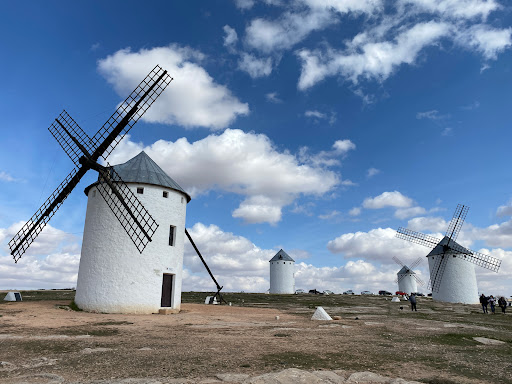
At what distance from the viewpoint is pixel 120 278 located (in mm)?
20594

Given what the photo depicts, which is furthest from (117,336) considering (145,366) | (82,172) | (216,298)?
(216,298)

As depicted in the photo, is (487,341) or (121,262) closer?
(487,341)

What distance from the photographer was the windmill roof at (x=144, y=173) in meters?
22.1

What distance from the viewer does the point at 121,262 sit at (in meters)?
20.7

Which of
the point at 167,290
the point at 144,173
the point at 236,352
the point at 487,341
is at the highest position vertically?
the point at 144,173

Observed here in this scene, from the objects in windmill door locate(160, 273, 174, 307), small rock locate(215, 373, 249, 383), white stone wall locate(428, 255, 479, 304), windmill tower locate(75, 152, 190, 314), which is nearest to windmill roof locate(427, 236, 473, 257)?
white stone wall locate(428, 255, 479, 304)

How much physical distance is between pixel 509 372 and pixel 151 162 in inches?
882

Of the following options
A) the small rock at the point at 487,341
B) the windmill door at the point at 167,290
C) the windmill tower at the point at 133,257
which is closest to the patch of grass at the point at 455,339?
the small rock at the point at 487,341

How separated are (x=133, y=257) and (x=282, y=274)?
5040 centimetres

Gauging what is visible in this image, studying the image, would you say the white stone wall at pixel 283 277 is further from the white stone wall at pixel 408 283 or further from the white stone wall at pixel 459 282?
the white stone wall at pixel 459 282

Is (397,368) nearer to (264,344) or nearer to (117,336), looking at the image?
(264,344)

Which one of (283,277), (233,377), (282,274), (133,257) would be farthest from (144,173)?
(283,277)

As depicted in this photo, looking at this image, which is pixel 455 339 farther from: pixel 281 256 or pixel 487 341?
pixel 281 256

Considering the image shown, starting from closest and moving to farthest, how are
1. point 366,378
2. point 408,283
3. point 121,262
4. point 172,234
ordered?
point 366,378 < point 121,262 < point 172,234 < point 408,283
